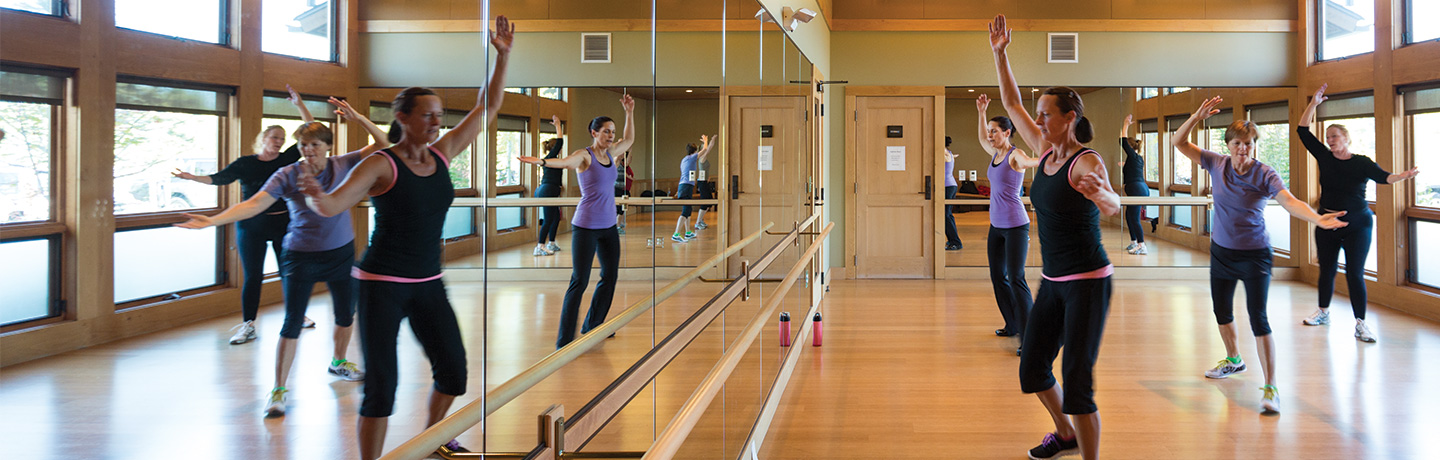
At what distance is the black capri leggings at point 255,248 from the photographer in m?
0.64

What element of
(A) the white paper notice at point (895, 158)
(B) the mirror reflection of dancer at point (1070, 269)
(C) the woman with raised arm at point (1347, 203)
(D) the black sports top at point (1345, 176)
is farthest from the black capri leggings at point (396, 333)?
(A) the white paper notice at point (895, 158)

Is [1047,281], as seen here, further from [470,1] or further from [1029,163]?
[470,1]

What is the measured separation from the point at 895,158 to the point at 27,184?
9083 millimetres

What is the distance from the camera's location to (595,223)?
1.49 meters

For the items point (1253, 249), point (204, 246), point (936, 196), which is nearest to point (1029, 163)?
point (1253, 249)

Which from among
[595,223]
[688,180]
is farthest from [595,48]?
[688,180]

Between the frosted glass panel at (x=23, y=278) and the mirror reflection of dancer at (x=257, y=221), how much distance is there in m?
0.12

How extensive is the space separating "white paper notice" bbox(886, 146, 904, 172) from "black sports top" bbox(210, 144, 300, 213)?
889 centimetres

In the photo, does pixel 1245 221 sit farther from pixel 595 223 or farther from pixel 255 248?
pixel 255 248

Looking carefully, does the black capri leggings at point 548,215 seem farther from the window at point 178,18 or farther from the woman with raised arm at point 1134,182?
the woman with raised arm at point 1134,182

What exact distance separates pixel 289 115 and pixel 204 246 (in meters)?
0.11

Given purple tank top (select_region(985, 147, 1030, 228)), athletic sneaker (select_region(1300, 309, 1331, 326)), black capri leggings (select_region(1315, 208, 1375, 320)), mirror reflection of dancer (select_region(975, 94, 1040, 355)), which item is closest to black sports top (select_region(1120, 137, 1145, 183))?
athletic sneaker (select_region(1300, 309, 1331, 326))

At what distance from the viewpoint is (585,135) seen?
56.8 inches

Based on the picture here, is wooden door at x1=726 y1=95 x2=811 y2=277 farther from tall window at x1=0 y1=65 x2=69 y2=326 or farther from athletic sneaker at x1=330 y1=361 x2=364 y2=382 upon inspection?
tall window at x1=0 y1=65 x2=69 y2=326
